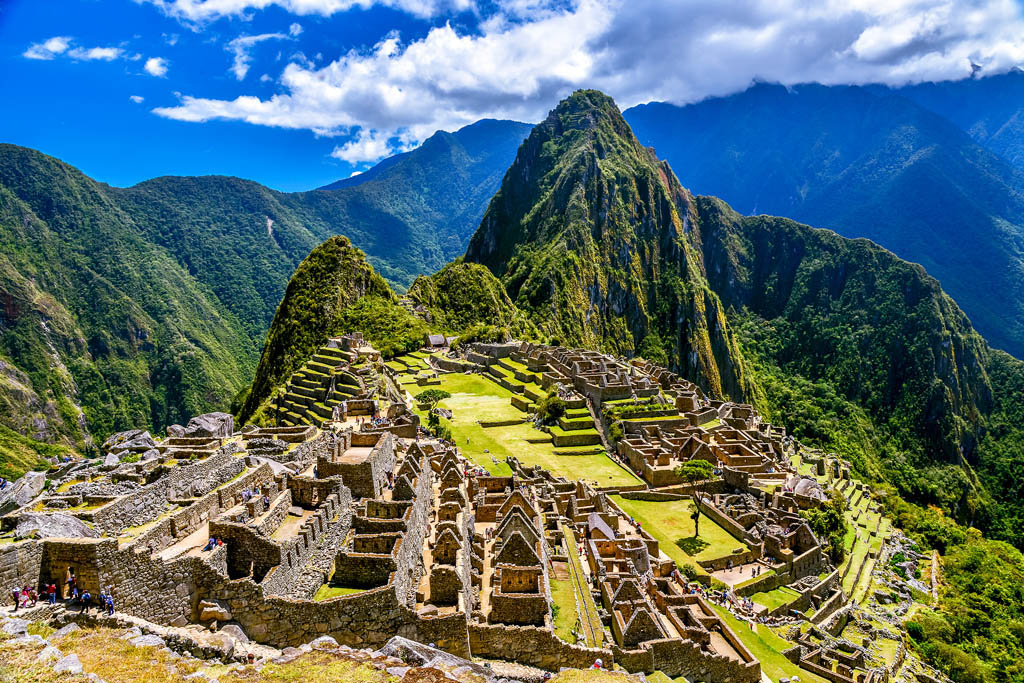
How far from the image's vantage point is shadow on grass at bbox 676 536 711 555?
35.4 metres

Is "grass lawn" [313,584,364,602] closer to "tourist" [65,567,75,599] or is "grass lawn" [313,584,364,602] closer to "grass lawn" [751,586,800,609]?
"tourist" [65,567,75,599]

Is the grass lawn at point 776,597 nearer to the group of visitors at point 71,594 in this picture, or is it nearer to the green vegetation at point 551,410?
the green vegetation at point 551,410

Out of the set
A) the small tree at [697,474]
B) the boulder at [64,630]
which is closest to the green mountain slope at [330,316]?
the small tree at [697,474]

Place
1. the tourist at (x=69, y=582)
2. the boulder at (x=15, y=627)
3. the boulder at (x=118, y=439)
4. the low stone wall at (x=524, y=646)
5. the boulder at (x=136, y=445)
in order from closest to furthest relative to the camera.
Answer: the boulder at (x=15, y=627) < the tourist at (x=69, y=582) < the low stone wall at (x=524, y=646) < the boulder at (x=136, y=445) < the boulder at (x=118, y=439)

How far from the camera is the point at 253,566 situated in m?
14.7

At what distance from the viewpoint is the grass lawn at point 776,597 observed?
3250 centimetres

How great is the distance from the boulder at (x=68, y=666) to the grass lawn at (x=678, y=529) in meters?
29.5

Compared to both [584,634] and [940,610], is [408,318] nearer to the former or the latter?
[940,610]

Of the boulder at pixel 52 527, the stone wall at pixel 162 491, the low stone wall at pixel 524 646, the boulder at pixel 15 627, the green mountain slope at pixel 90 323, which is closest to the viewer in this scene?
the boulder at pixel 15 627

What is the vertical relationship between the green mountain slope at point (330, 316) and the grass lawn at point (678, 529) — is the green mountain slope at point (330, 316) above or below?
above

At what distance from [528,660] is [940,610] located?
4097cm

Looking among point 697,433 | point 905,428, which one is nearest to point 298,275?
point 697,433

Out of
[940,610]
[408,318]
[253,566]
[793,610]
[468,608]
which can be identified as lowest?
[940,610]

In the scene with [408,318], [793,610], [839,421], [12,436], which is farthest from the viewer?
[839,421]
